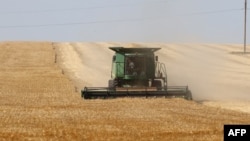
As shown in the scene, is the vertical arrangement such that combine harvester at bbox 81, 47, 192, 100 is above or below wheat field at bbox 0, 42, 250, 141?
above

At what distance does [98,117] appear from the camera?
2530cm

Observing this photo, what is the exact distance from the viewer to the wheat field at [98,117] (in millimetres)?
20219

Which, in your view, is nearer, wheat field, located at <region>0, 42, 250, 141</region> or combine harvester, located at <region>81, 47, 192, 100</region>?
wheat field, located at <region>0, 42, 250, 141</region>

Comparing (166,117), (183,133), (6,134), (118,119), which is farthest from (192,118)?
(6,134)

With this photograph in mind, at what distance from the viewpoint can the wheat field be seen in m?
20.2

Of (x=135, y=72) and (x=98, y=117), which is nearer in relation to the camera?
(x=98, y=117)

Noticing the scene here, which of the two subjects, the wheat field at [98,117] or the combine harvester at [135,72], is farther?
the combine harvester at [135,72]

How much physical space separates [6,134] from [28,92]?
19.2m

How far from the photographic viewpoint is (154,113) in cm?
2694

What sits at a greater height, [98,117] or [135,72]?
[135,72]

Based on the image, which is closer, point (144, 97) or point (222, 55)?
point (144, 97)

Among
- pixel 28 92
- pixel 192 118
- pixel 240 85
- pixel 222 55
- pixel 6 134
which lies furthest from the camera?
pixel 222 55

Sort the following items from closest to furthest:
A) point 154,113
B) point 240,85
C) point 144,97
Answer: point 154,113
point 144,97
point 240,85

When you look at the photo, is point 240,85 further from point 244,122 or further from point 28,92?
point 244,122
